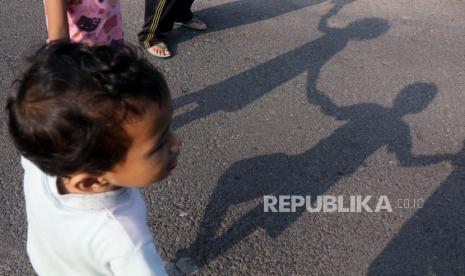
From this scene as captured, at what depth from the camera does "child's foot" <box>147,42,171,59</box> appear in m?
3.39

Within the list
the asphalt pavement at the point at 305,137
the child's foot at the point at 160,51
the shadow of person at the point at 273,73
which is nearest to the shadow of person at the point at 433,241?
the asphalt pavement at the point at 305,137

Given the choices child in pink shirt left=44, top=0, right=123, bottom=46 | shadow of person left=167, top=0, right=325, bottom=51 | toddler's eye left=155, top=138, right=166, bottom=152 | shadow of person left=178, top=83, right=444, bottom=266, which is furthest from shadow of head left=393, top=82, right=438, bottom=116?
toddler's eye left=155, top=138, right=166, bottom=152

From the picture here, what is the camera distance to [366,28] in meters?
3.71

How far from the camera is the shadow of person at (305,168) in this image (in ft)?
7.39

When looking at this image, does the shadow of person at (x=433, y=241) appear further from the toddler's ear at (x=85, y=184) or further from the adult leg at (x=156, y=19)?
the adult leg at (x=156, y=19)

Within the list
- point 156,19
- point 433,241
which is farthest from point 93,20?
point 433,241

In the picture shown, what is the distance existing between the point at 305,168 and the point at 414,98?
3.31ft

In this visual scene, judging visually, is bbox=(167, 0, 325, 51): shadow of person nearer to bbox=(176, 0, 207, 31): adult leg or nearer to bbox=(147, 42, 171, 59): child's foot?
bbox=(176, 0, 207, 31): adult leg

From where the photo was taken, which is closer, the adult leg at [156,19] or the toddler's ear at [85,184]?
the toddler's ear at [85,184]

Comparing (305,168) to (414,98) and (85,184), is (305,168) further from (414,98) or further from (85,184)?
(85,184)

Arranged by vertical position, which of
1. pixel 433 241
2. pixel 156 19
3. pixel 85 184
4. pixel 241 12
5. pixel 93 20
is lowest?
pixel 433 241

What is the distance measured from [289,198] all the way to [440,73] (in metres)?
1.62

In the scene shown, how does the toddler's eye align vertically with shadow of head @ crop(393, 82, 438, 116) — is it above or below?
above
